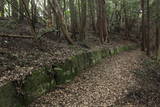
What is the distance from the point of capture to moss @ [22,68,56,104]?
4559mm

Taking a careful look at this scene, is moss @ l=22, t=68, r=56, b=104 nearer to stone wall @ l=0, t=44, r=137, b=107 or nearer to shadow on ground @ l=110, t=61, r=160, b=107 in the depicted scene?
stone wall @ l=0, t=44, r=137, b=107

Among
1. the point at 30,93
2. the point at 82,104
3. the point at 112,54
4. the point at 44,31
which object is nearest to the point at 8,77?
the point at 30,93

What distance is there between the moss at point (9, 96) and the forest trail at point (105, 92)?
61 centimetres

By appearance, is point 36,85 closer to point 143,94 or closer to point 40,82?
point 40,82

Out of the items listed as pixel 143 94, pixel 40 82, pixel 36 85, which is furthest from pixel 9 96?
pixel 143 94

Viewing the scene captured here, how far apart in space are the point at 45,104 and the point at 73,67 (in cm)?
249

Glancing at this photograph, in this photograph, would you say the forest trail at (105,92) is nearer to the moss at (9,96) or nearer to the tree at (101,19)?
the moss at (9,96)

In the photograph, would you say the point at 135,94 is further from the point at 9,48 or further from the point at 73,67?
the point at 9,48

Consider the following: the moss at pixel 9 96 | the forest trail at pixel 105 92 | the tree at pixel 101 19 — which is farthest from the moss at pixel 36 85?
the tree at pixel 101 19

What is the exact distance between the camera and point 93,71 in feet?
27.6

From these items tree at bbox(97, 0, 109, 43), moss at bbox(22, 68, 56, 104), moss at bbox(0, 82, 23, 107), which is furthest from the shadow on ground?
tree at bbox(97, 0, 109, 43)

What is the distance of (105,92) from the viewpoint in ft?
20.6

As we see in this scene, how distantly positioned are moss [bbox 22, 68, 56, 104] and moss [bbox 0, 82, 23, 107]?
304mm

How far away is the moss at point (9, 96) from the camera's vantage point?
12.3ft
